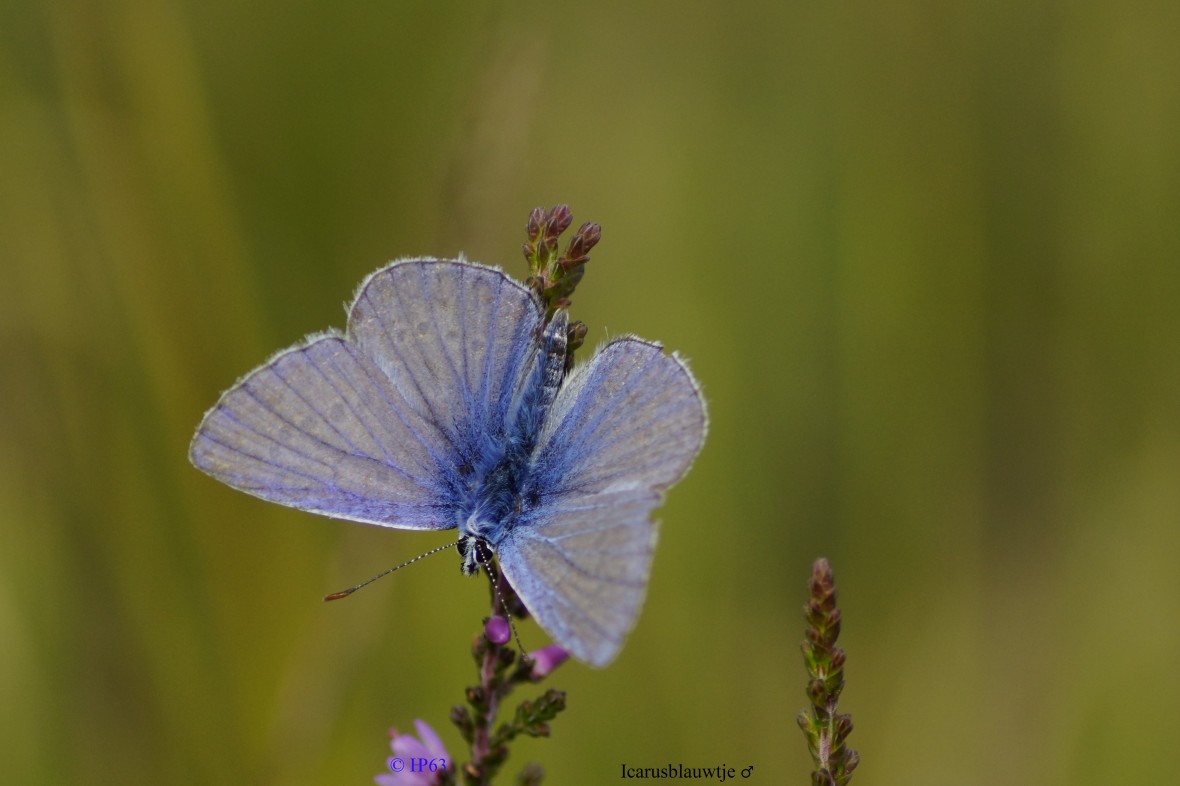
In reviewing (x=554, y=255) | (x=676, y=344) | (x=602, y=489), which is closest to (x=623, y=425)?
(x=602, y=489)

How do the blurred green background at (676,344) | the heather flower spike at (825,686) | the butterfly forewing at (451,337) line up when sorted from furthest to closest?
1. the blurred green background at (676,344)
2. the butterfly forewing at (451,337)
3. the heather flower spike at (825,686)

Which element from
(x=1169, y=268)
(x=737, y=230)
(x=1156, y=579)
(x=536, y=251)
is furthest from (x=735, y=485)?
(x=536, y=251)

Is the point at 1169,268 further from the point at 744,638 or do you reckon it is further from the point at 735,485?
the point at 744,638

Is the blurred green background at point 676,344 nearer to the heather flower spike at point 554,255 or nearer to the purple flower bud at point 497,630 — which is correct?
the heather flower spike at point 554,255

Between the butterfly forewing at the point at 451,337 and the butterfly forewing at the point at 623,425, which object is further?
the butterfly forewing at the point at 451,337

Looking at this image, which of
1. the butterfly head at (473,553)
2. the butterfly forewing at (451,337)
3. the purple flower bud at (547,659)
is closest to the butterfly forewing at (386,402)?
the butterfly forewing at (451,337)

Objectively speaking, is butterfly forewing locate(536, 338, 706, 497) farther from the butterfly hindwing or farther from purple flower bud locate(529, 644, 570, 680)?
purple flower bud locate(529, 644, 570, 680)

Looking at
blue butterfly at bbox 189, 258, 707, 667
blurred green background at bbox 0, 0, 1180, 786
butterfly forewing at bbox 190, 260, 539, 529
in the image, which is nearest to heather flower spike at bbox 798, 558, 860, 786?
blue butterfly at bbox 189, 258, 707, 667
